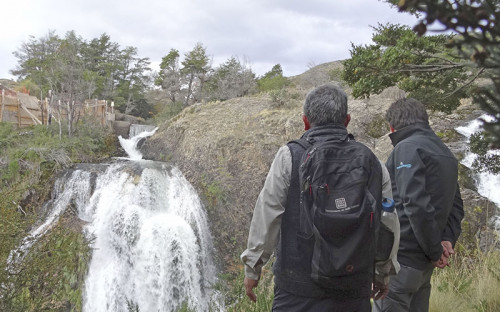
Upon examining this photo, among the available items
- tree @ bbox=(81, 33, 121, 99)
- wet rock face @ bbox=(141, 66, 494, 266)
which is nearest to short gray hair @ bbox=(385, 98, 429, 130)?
wet rock face @ bbox=(141, 66, 494, 266)

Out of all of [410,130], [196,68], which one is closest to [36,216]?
[410,130]

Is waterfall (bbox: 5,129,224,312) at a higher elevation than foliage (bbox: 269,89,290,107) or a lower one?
lower

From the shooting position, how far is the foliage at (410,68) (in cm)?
507

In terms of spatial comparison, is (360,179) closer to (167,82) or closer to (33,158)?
(33,158)

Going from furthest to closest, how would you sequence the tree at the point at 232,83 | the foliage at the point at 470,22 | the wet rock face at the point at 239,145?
1. the tree at the point at 232,83
2. the wet rock face at the point at 239,145
3. the foliage at the point at 470,22

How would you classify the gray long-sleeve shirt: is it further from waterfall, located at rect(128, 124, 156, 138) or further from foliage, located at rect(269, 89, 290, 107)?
waterfall, located at rect(128, 124, 156, 138)

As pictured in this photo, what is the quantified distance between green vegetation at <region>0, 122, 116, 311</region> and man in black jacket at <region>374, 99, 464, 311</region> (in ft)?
9.69

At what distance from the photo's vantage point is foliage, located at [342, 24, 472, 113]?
200 inches

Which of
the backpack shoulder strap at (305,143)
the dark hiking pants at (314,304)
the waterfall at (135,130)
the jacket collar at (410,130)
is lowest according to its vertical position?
the dark hiking pants at (314,304)

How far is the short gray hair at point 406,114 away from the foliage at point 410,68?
253 cm

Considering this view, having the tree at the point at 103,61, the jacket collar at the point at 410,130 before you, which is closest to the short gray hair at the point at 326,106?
the jacket collar at the point at 410,130

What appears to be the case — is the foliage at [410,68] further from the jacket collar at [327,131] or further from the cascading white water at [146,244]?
the cascading white water at [146,244]

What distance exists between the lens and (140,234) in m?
9.45

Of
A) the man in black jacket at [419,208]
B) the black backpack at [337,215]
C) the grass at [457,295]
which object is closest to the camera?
the black backpack at [337,215]
